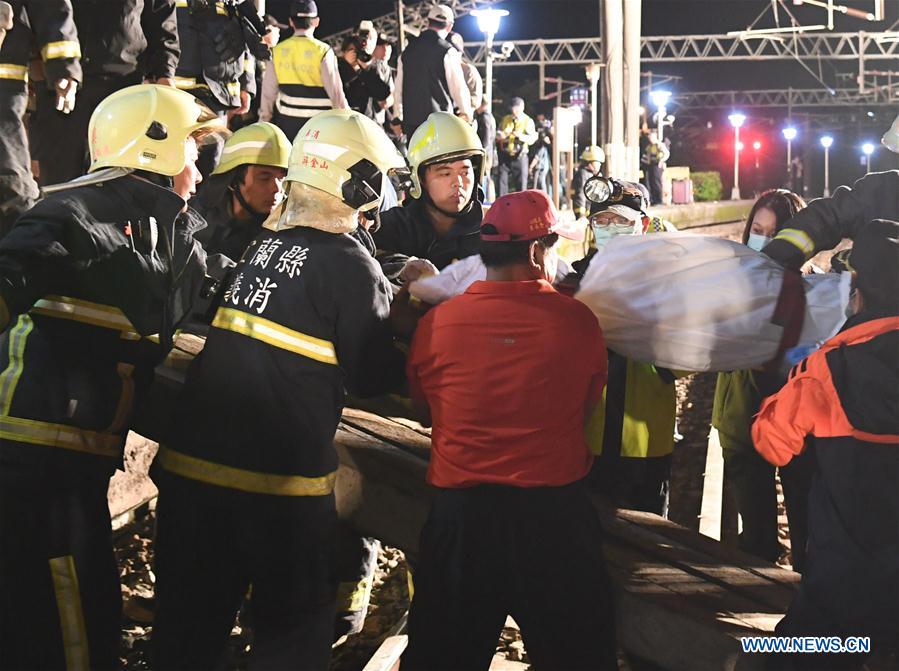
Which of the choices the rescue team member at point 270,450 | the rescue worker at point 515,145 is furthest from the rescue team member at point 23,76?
the rescue worker at point 515,145

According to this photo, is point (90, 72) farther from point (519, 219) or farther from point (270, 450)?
point (519, 219)

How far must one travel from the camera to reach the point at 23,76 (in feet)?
18.4

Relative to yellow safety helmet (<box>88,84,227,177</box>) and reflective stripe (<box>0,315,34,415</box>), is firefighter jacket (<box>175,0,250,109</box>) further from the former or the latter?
reflective stripe (<box>0,315,34,415</box>)

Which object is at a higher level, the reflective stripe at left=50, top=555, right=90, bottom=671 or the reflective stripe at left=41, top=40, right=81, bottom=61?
the reflective stripe at left=41, top=40, right=81, bottom=61

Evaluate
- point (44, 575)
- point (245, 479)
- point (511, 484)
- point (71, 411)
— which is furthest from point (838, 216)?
point (44, 575)

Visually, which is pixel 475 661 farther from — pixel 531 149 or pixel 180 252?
pixel 531 149

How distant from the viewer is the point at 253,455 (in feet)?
11.6

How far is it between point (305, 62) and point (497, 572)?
5.90 metres

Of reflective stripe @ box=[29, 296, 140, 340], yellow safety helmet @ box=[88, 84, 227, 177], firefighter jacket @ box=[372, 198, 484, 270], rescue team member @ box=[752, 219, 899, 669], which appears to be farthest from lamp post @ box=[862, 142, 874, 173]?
reflective stripe @ box=[29, 296, 140, 340]

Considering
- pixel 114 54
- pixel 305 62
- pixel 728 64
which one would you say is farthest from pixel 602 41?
pixel 728 64

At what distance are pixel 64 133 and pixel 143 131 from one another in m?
2.78

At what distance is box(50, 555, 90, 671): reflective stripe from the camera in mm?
3461

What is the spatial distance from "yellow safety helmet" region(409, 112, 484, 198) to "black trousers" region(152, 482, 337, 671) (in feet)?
7.51

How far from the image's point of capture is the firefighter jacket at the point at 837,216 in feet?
15.0
